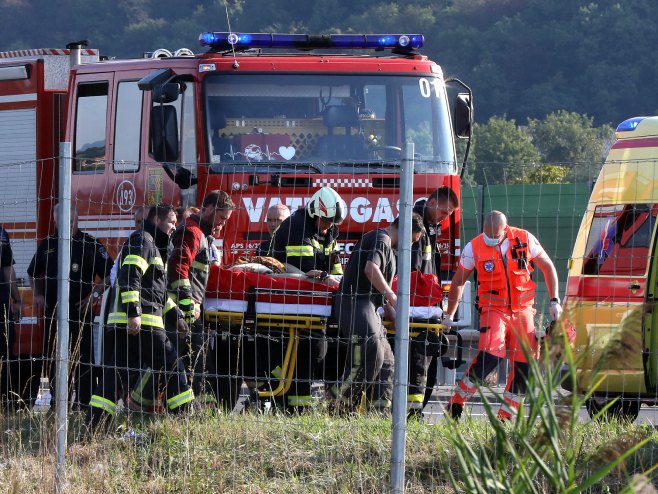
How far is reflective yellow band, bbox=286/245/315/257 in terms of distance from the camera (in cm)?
905

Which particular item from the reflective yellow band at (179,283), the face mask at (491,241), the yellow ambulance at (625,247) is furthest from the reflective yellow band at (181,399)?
the yellow ambulance at (625,247)

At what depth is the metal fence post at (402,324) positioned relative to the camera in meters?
5.73

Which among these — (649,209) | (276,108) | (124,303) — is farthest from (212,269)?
(649,209)

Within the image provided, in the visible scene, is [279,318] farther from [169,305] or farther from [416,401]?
[416,401]

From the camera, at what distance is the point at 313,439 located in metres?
7.02

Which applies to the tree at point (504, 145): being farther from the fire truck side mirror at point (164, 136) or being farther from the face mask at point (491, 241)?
the face mask at point (491, 241)

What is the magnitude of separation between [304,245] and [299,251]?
0.06m

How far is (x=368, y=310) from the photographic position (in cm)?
841

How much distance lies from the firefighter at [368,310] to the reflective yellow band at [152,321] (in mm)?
1196

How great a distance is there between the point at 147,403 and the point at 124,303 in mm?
641

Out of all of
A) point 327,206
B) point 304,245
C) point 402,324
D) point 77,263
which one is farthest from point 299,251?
point 402,324

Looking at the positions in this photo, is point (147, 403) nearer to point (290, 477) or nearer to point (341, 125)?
point (290, 477)

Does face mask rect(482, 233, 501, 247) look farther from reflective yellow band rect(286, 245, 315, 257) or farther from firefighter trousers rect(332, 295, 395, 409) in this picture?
reflective yellow band rect(286, 245, 315, 257)

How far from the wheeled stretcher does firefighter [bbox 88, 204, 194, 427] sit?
0.58m
